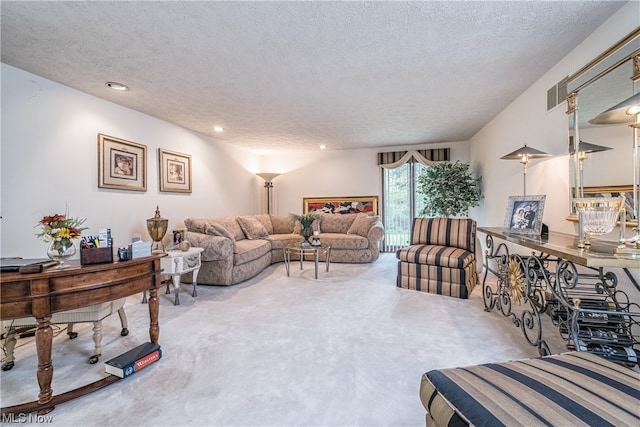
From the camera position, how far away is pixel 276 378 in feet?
5.92

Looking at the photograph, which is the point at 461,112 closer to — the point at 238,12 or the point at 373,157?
the point at 373,157

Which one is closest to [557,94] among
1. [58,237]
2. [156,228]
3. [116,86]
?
[58,237]

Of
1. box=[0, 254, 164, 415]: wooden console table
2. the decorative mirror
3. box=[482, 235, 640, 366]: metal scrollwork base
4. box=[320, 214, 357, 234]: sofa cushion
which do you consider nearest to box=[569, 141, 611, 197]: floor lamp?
the decorative mirror

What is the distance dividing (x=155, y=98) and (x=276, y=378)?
3282mm

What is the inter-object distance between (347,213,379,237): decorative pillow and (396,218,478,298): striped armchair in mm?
1453

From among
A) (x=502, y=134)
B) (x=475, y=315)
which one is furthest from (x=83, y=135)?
(x=502, y=134)

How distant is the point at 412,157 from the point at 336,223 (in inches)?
86.2

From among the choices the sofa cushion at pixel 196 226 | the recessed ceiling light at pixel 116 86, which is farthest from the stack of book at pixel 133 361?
the recessed ceiling light at pixel 116 86

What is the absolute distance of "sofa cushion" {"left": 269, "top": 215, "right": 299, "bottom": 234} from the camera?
240 inches

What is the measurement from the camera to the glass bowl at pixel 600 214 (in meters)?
1.57

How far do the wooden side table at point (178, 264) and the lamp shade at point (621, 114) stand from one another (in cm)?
385

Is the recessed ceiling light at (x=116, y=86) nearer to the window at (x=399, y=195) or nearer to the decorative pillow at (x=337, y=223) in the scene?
the decorative pillow at (x=337, y=223)

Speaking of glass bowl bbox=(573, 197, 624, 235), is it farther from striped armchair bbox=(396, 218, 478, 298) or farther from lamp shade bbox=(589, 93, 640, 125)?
striped armchair bbox=(396, 218, 478, 298)

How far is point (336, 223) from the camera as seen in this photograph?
6000 millimetres
